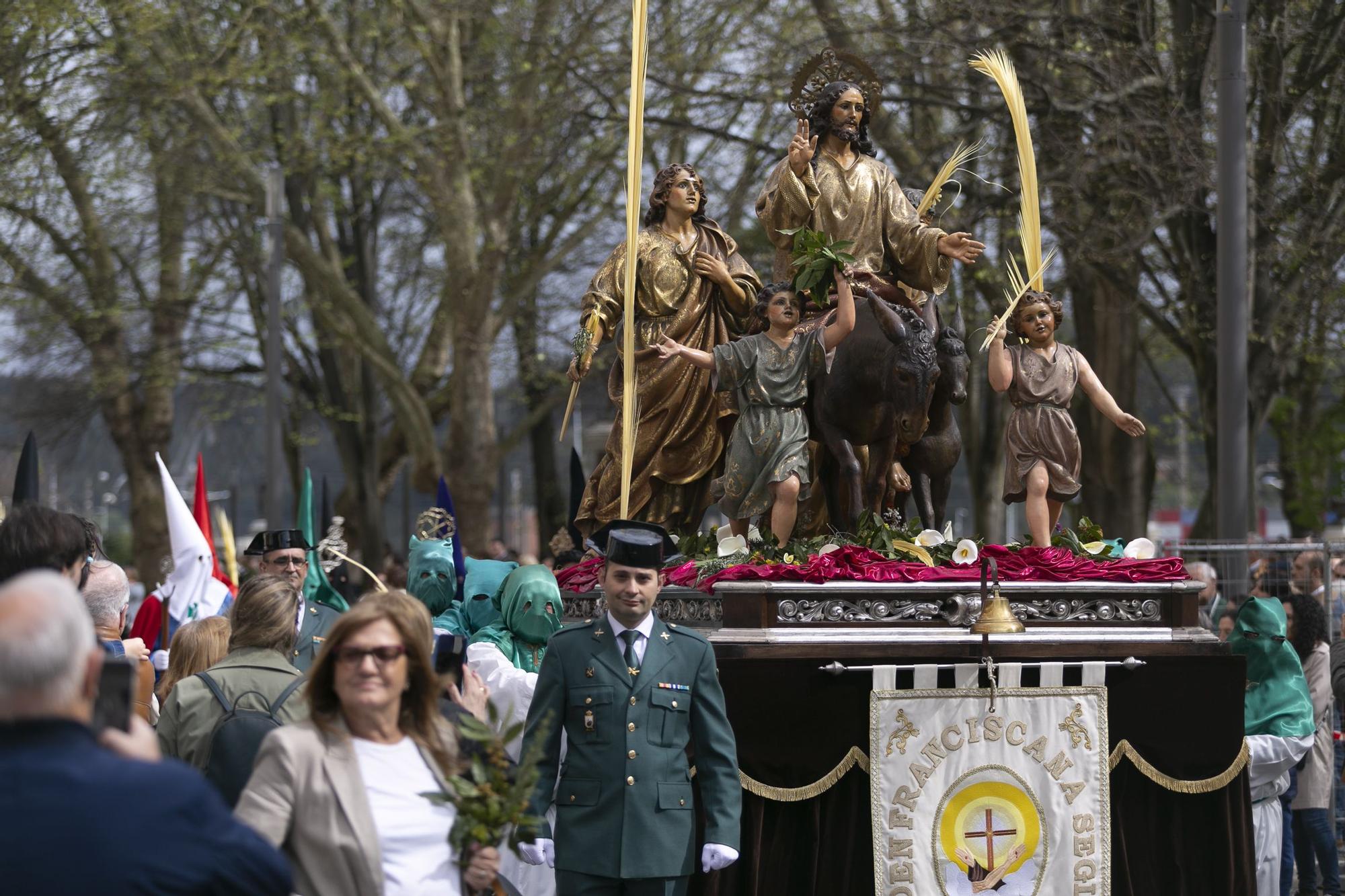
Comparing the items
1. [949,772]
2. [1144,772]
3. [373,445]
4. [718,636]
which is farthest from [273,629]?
[373,445]

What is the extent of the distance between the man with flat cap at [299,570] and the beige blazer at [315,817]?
13.0 feet

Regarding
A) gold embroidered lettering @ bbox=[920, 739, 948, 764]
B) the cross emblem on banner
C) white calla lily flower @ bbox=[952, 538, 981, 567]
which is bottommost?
the cross emblem on banner

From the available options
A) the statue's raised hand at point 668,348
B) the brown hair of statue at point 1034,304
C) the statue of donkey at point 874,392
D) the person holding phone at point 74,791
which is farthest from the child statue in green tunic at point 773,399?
the person holding phone at point 74,791

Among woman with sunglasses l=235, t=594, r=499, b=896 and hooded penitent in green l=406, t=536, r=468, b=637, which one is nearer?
woman with sunglasses l=235, t=594, r=499, b=896

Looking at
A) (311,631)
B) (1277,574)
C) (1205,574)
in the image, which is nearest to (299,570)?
(311,631)

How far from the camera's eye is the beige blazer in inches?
171

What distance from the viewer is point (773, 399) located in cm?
920

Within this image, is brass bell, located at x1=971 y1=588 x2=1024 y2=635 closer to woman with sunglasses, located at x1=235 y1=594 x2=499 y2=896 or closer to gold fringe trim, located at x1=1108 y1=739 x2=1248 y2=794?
gold fringe trim, located at x1=1108 y1=739 x2=1248 y2=794

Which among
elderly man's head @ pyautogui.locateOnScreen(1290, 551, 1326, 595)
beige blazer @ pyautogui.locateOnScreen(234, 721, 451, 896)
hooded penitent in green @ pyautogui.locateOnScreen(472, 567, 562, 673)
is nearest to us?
beige blazer @ pyautogui.locateOnScreen(234, 721, 451, 896)

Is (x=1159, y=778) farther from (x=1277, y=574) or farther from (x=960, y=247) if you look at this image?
(x=1277, y=574)

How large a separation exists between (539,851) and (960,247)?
4.56 m

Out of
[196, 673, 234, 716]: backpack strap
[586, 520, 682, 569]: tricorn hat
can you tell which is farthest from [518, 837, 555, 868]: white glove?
[196, 673, 234, 716]: backpack strap

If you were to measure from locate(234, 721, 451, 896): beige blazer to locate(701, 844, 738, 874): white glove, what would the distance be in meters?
1.96

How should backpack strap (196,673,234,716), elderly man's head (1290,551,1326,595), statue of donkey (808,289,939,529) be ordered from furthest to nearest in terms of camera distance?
elderly man's head (1290,551,1326,595)
statue of donkey (808,289,939,529)
backpack strap (196,673,234,716)
